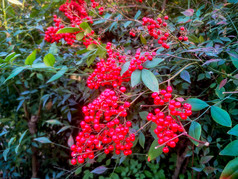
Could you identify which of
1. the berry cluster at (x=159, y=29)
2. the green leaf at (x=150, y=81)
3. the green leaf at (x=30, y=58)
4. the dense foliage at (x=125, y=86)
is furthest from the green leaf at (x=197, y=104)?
the green leaf at (x=30, y=58)

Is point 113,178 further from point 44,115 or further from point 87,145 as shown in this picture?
point 44,115

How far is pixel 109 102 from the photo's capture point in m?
0.65

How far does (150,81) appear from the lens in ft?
1.96

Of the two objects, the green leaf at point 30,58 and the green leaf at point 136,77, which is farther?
the green leaf at point 30,58

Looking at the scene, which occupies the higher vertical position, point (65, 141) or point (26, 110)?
point (26, 110)

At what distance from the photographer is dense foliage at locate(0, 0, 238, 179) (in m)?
0.65

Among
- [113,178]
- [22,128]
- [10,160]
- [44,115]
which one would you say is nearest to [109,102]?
[113,178]

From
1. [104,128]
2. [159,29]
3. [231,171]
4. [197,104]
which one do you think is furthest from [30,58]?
[231,171]

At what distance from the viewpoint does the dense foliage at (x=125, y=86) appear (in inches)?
25.6

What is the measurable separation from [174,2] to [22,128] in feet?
5.64

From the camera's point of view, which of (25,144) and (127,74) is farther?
(25,144)

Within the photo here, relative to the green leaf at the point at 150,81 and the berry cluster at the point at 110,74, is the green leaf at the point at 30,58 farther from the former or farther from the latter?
the green leaf at the point at 150,81

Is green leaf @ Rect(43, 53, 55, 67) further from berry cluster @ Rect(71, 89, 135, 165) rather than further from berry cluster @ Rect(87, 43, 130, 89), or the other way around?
berry cluster @ Rect(71, 89, 135, 165)

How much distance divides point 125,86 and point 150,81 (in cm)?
52
